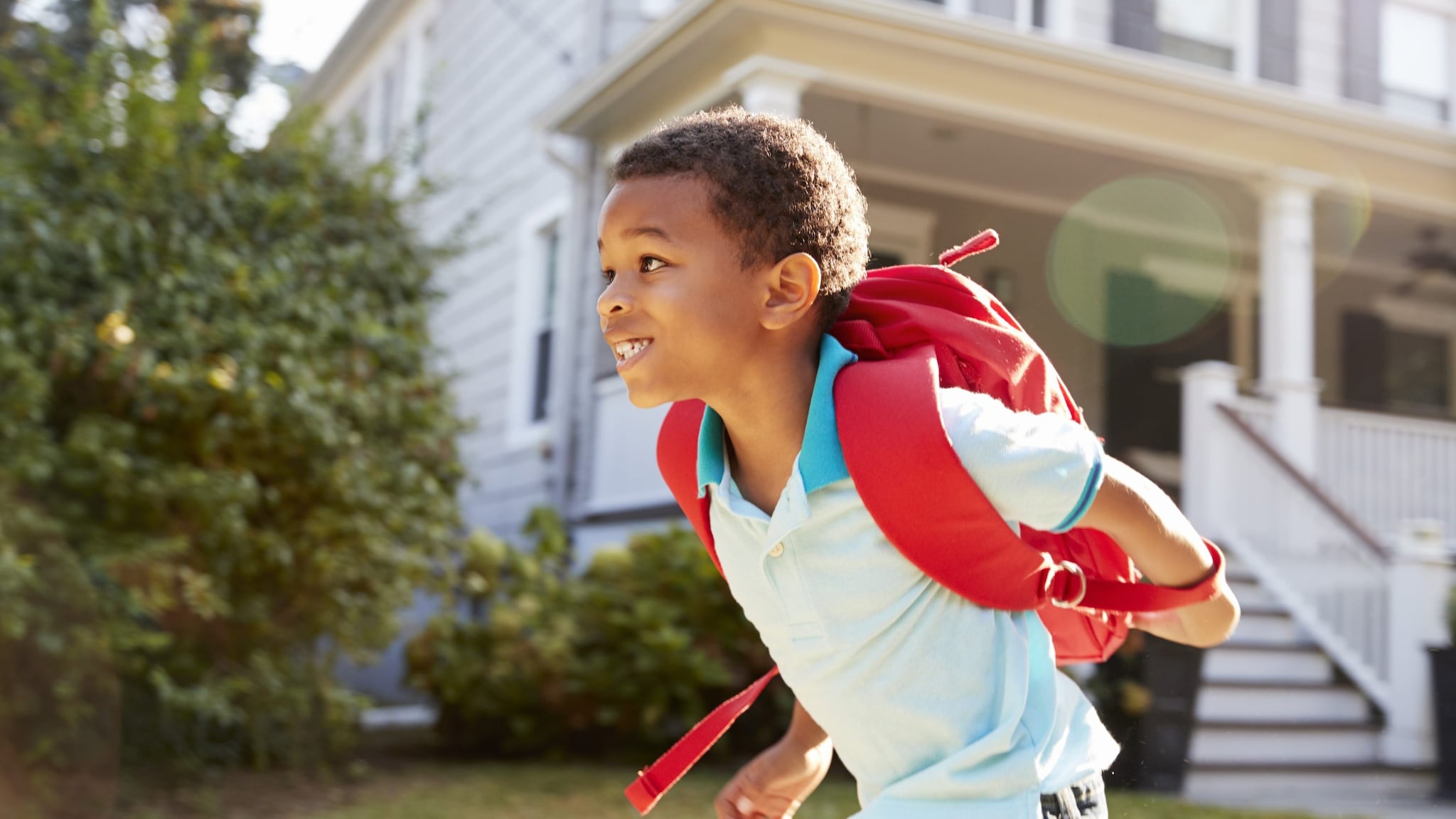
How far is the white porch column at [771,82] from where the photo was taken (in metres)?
7.35

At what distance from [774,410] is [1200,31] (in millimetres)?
9837

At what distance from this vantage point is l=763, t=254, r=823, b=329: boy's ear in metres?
1.64

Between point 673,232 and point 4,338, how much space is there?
14.7ft

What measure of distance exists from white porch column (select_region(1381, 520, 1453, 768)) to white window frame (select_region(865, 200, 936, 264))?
13.7 ft

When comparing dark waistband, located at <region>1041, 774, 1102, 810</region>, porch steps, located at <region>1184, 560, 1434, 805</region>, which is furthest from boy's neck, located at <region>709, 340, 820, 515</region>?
porch steps, located at <region>1184, 560, 1434, 805</region>

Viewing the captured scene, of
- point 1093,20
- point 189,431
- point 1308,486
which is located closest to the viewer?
point 189,431

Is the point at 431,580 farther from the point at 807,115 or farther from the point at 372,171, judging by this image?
the point at 807,115

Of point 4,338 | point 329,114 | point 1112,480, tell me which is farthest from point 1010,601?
point 329,114

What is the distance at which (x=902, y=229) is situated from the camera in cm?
1023

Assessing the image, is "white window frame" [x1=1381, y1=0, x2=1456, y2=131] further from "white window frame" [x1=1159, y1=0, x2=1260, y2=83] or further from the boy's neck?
the boy's neck

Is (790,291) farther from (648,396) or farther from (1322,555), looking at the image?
(1322,555)

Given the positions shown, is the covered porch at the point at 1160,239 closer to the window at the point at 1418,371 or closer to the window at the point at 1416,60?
the window at the point at 1418,371

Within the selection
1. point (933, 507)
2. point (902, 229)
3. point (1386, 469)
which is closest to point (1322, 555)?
point (1386, 469)

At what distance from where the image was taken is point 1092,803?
63.4 inches
